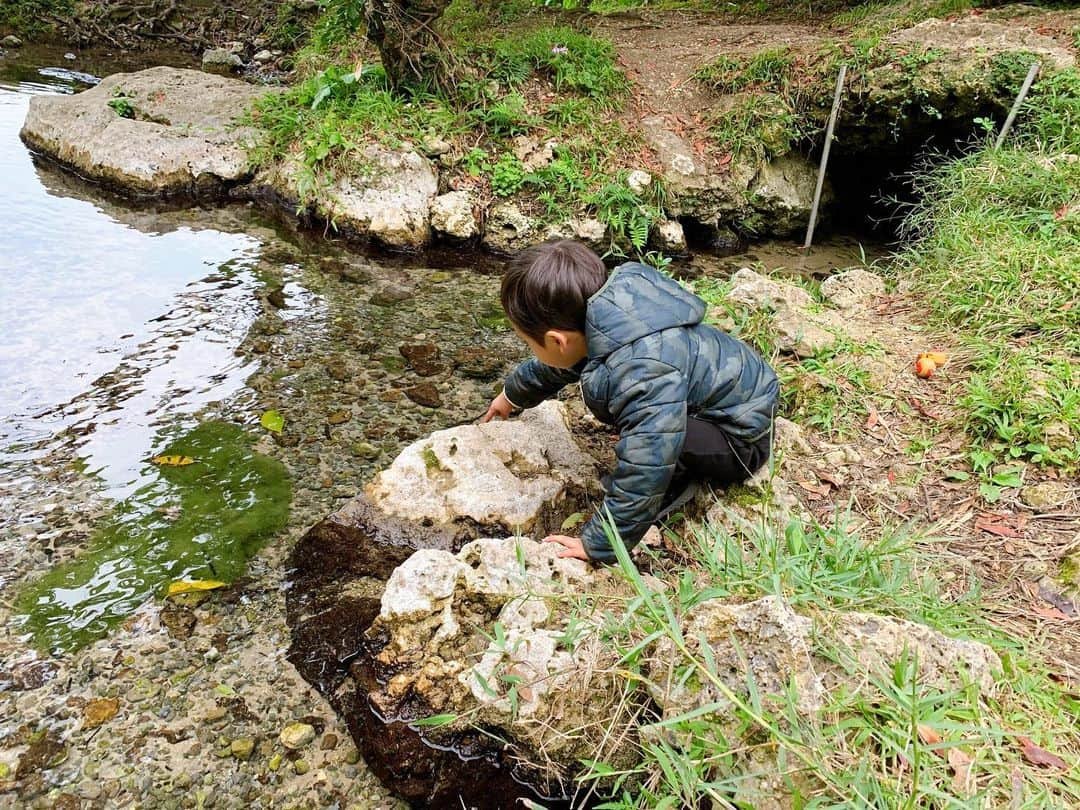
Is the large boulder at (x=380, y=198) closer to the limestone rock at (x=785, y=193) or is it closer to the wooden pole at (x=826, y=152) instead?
the limestone rock at (x=785, y=193)

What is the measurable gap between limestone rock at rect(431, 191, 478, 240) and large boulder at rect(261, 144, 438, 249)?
0.28 feet

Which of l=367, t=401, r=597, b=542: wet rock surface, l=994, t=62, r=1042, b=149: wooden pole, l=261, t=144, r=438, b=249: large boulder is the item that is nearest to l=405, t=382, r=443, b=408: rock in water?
l=367, t=401, r=597, b=542: wet rock surface

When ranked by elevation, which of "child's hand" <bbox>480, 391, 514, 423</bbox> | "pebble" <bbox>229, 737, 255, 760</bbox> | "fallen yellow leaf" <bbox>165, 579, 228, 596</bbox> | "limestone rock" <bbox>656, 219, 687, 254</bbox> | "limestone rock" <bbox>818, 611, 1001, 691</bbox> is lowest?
"pebble" <bbox>229, 737, 255, 760</bbox>

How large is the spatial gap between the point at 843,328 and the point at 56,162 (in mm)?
8056

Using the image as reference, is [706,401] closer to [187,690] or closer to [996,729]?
[996,729]

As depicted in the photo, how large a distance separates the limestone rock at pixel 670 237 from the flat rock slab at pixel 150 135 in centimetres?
428

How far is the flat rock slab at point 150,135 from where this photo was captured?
6.96 m

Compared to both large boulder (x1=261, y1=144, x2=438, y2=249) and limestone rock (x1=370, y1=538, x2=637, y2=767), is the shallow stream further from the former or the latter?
limestone rock (x1=370, y1=538, x2=637, y2=767)

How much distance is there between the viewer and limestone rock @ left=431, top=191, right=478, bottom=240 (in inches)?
256

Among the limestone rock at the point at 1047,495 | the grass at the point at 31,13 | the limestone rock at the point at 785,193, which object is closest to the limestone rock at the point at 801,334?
the limestone rock at the point at 1047,495

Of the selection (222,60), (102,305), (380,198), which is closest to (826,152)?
(380,198)

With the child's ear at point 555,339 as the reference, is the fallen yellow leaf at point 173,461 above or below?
below

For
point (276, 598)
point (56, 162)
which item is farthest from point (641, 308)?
point (56, 162)

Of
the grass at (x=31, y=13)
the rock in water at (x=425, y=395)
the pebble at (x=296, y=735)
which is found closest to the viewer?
the pebble at (x=296, y=735)
